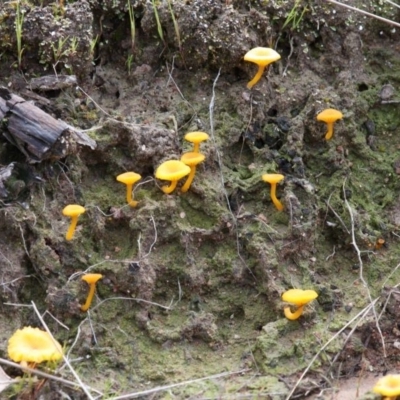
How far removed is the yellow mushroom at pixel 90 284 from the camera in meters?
3.37

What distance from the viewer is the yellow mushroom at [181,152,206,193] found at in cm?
369

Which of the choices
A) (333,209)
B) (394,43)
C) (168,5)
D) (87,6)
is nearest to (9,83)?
(87,6)

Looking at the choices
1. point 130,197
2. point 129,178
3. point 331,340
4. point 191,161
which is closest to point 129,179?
point 129,178

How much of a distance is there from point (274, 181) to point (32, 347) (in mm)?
1463

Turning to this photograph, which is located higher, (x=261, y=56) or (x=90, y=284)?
(x=261, y=56)

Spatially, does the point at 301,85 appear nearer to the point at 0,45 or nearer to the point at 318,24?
the point at 318,24

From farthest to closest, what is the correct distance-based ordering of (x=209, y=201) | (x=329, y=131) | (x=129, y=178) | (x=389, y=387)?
1. (x=329, y=131)
2. (x=209, y=201)
3. (x=129, y=178)
4. (x=389, y=387)

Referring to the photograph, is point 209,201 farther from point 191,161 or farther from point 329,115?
point 329,115

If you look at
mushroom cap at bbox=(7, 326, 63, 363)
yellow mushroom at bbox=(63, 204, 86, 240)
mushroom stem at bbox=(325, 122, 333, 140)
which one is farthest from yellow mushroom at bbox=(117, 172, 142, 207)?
mushroom stem at bbox=(325, 122, 333, 140)

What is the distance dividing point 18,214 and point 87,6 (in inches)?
52.0

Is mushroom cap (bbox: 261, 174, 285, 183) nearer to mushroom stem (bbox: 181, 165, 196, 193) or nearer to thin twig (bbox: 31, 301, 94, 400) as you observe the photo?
mushroom stem (bbox: 181, 165, 196, 193)

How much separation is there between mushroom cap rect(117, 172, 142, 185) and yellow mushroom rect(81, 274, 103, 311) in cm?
49

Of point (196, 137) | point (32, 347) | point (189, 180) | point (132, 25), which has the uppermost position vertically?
point (132, 25)

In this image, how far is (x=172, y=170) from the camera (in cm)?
364
